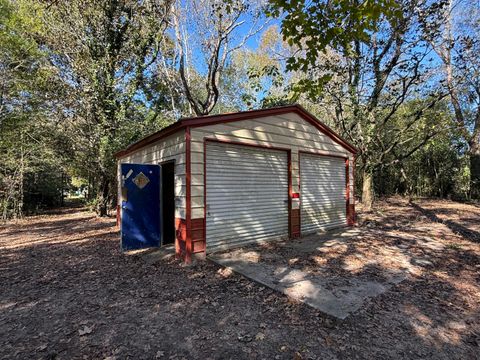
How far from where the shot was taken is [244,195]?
5.68 m

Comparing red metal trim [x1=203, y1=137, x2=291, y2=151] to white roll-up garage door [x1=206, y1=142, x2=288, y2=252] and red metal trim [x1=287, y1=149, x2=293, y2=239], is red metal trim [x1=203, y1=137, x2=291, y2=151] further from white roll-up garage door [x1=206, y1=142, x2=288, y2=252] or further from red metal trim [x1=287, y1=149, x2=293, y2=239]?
red metal trim [x1=287, y1=149, x2=293, y2=239]

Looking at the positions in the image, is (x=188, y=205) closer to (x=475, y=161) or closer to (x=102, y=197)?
(x=102, y=197)

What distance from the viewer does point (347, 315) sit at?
2.84 metres

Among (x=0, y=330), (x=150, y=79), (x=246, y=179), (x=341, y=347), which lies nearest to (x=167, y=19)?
(x=150, y=79)

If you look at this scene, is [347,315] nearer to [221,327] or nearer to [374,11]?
[221,327]

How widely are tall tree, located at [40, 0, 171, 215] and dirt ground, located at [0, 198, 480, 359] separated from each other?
17.4ft

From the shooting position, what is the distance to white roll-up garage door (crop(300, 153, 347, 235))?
6922mm

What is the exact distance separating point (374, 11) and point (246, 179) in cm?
359

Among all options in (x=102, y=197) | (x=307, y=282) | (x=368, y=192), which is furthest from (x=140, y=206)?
(x=368, y=192)

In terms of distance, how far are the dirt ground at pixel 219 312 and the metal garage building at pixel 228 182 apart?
→ 0.83 m

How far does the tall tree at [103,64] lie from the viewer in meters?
9.38

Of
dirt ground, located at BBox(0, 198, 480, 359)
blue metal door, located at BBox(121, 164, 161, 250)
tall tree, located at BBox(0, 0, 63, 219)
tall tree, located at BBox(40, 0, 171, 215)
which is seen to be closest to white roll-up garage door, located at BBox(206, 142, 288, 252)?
dirt ground, located at BBox(0, 198, 480, 359)

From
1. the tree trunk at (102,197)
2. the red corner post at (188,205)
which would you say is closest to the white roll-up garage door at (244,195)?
the red corner post at (188,205)

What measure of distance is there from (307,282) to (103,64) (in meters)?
9.74
